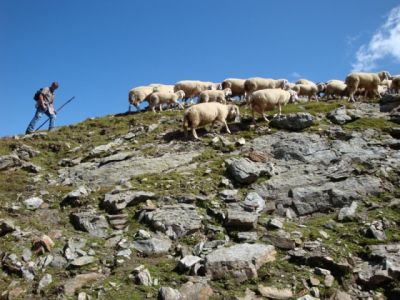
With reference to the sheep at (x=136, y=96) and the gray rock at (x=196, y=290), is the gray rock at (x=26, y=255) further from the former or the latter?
the sheep at (x=136, y=96)

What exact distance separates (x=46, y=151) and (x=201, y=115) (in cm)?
704

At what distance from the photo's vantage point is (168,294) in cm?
848

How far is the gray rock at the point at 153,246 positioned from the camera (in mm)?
10297

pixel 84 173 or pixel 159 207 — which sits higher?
pixel 84 173

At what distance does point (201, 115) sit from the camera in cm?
1839

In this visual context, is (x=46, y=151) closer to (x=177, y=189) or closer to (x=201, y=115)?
(x=201, y=115)

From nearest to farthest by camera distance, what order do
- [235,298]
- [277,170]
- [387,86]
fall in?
[235,298] < [277,170] < [387,86]

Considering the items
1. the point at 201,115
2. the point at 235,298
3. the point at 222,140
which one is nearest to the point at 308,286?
the point at 235,298

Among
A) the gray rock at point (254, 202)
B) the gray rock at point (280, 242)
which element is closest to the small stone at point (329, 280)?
the gray rock at point (280, 242)

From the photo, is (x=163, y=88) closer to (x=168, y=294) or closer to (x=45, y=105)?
(x=45, y=105)

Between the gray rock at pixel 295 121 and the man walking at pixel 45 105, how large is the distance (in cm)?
1203

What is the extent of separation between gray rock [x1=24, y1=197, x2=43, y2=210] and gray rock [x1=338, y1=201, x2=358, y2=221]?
8.43 meters

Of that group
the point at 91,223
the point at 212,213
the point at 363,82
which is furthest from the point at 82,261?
the point at 363,82

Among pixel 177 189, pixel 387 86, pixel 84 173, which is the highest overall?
pixel 387 86
